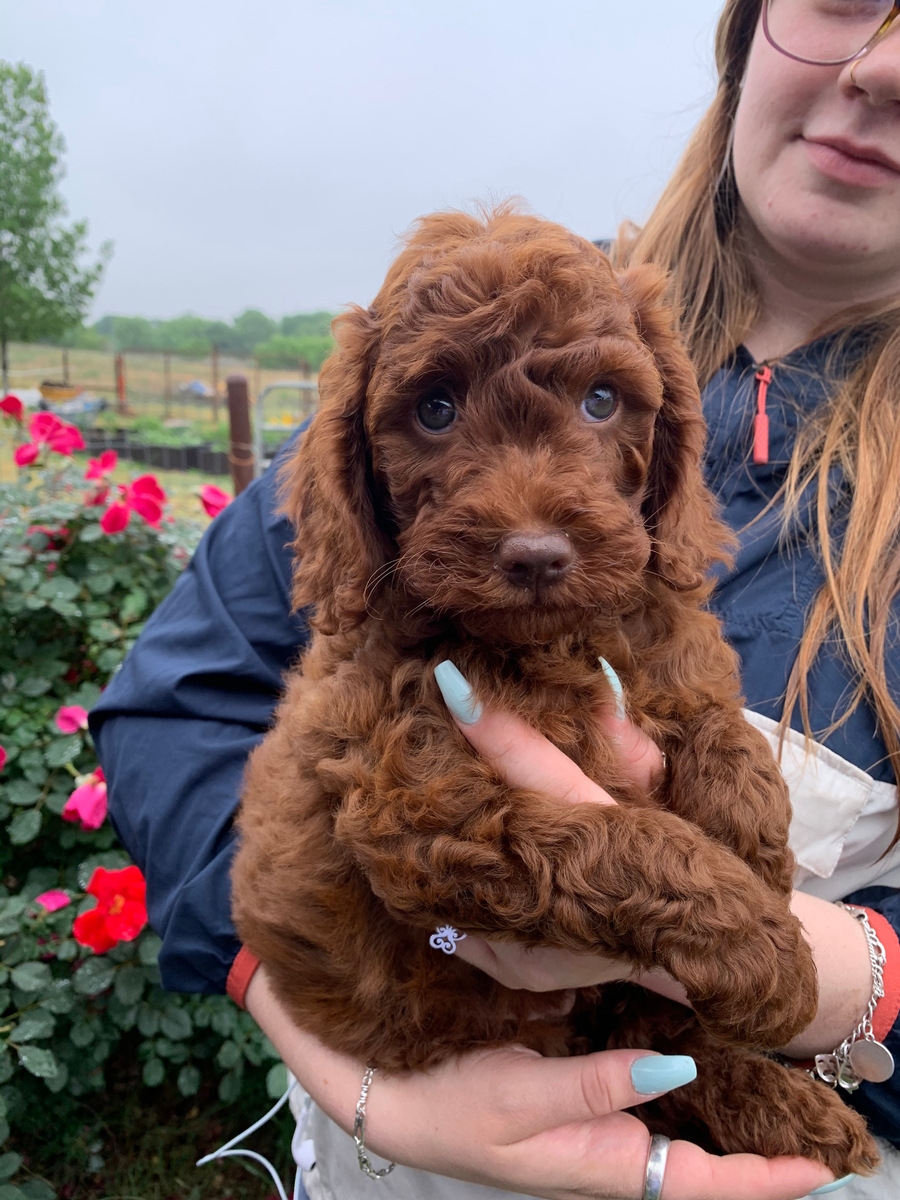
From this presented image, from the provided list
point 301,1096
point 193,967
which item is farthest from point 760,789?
point 301,1096

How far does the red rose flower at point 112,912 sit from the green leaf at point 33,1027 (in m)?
0.28

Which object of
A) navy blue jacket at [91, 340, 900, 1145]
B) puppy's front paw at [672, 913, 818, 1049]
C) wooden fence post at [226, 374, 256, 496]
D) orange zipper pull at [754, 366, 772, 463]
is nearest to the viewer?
puppy's front paw at [672, 913, 818, 1049]

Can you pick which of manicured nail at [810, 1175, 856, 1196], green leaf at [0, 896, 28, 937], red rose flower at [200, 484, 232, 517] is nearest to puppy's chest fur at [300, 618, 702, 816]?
manicured nail at [810, 1175, 856, 1196]

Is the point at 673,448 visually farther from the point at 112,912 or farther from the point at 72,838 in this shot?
the point at 72,838

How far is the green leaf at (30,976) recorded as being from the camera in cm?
271

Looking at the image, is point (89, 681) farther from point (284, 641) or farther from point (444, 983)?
point (444, 983)

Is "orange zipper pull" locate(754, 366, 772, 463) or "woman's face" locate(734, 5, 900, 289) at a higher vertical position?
"woman's face" locate(734, 5, 900, 289)

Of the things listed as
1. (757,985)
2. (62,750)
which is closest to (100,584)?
(62,750)

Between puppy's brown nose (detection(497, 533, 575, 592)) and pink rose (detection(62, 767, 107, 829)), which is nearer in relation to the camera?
puppy's brown nose (detection(497, 533, 575, 592))

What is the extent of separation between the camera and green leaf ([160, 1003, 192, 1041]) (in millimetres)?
3111

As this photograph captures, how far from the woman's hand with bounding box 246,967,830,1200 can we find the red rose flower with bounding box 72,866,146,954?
1.39m

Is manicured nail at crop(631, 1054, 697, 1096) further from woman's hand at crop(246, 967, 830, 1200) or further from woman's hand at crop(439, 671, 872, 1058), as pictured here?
woman's hand at crop(439, 671, 872, 1058)

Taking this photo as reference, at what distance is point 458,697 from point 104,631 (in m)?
2.31

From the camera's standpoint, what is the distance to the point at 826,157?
2057mm
